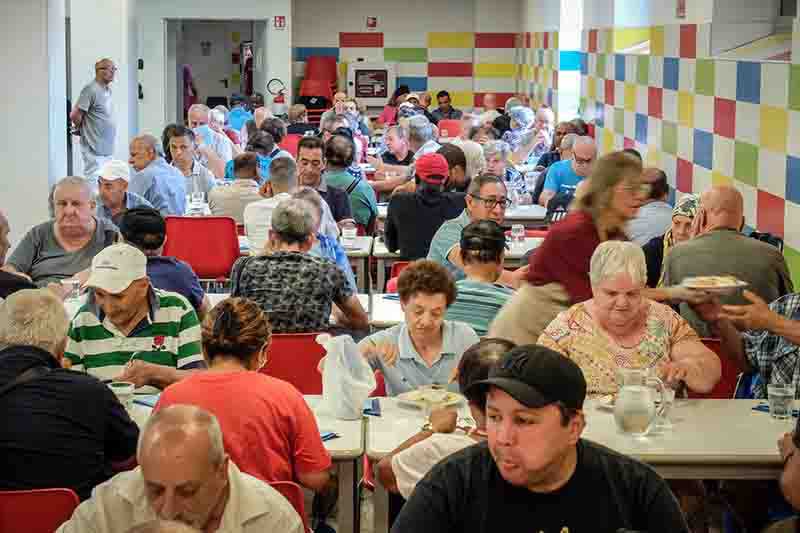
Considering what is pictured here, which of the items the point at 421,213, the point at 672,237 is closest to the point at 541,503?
the point at 672,237

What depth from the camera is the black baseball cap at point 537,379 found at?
2.48m

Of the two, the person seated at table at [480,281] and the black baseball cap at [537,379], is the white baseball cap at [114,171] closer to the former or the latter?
the person seated at table at [480,281]

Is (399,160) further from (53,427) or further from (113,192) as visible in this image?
(53,427)

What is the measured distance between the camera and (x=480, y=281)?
5391 millimetres

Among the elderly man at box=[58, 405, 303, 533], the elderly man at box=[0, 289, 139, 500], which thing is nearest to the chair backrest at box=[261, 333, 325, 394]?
the elderly man at box=[0, 289, 139, 500]

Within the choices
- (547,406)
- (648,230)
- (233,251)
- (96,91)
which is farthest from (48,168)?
(547,406)

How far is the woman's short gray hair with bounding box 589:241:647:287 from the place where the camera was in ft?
14.6

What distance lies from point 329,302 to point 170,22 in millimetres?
14340

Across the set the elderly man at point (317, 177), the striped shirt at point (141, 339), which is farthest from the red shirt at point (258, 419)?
the elderly man at point (317, 177)

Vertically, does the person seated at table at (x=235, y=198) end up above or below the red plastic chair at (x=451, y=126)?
below

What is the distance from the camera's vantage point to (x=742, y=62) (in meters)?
7.21

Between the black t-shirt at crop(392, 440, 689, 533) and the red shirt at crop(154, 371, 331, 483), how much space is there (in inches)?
46.8

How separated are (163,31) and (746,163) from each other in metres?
12.4

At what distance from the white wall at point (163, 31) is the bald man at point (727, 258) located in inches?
520
